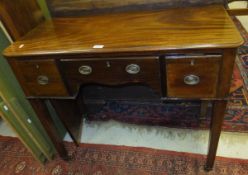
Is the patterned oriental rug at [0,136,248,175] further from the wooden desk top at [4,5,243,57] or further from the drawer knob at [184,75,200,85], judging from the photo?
the wooden desk top at [4,5,243,57]

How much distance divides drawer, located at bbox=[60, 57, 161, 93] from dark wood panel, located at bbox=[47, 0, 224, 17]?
43 centimetres

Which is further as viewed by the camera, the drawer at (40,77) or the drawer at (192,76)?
the drawer at (40,77)

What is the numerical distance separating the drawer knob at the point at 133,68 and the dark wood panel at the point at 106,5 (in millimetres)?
430

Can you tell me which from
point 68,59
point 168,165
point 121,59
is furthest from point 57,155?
point 121,59

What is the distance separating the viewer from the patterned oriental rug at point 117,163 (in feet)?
4.22

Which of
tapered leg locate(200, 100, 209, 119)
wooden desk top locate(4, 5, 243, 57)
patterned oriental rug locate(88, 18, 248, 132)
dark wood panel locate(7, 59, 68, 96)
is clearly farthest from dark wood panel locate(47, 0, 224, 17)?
patterned oriental rug locate(88, 18, 248, 132)

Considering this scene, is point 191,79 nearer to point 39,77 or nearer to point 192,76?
point 192,76

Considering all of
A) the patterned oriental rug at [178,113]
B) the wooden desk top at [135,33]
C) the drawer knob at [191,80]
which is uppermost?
the wooden desk top at [135,33]

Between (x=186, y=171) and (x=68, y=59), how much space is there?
86 cm

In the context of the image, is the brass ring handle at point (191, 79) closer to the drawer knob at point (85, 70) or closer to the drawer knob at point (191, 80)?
the drawer knob at point (191, 80)

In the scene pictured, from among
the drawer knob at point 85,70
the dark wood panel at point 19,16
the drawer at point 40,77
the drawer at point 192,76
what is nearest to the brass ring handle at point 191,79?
the drawer at point 192,76

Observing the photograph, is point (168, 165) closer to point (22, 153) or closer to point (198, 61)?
point (198, 61)

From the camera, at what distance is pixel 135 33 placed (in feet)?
3.14

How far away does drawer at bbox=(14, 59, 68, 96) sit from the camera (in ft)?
3.27
